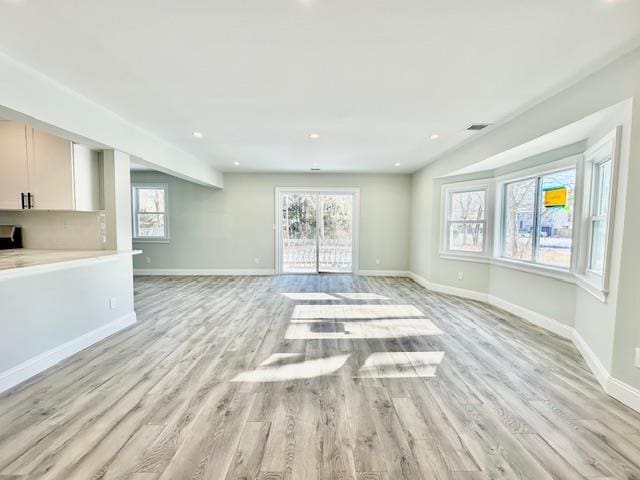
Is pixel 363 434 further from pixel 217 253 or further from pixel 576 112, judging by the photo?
pixel 217 253

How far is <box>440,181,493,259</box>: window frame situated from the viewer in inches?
194

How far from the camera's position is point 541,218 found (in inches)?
159

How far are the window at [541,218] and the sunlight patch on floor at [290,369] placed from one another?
3.08 meters

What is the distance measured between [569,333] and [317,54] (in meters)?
4.01

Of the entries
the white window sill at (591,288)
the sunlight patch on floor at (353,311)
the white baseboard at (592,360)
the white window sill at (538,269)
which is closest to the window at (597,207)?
the white window sill at (591,288)

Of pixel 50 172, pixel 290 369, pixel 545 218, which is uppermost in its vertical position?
pixel 50 172

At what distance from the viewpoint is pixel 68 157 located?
3338 millimetres

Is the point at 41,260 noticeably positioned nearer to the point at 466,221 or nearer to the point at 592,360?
the point at 592,360

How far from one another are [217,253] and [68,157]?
4155mm

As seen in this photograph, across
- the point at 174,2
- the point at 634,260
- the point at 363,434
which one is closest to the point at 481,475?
the point at 363,434

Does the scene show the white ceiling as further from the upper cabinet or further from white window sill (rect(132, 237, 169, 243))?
white window sill (rect(132, 237, 169, 243))

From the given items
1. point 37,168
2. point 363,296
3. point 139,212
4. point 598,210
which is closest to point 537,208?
point 598,210

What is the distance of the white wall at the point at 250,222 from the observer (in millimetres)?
7168

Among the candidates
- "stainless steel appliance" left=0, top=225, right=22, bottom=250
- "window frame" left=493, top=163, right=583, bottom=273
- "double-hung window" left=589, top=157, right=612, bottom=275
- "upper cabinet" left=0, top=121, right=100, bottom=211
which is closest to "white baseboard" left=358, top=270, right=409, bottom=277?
"window frame" left=493, top=163, right=583, bottom=273
